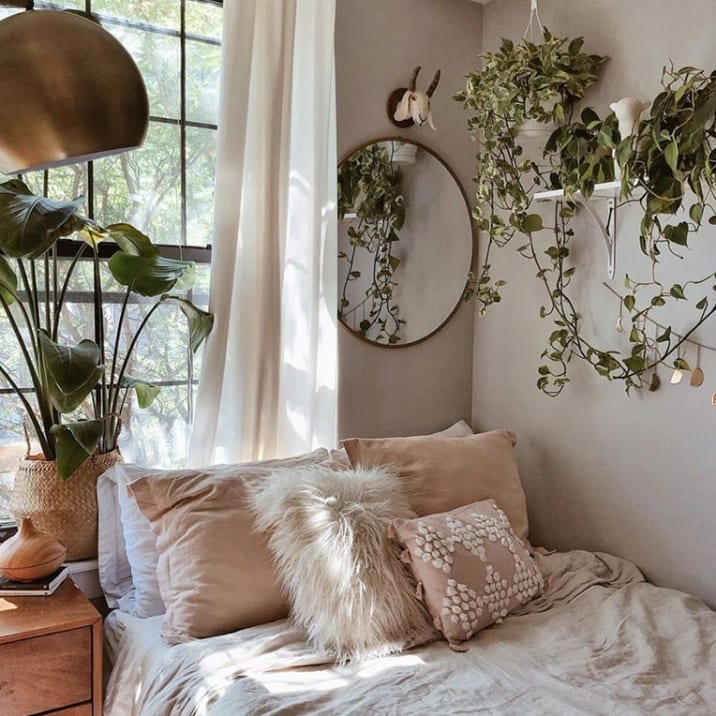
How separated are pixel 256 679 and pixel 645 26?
6.83ft

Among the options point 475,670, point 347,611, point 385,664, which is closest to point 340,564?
point 347,611

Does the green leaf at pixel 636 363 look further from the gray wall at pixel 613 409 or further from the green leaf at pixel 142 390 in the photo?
the green leaf at pixel 142 390

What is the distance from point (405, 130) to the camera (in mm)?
2627

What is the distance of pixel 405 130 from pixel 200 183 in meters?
0.79

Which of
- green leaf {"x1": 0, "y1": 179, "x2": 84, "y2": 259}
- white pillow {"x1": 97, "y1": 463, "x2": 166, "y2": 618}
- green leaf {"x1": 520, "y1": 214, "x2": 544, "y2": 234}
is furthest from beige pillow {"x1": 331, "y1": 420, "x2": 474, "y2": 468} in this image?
green leaf {"x1": 0, "y1": 179, "x2": 84, "y2": 259}

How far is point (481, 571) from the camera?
6.10 feet

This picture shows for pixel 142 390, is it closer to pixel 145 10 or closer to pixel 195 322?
pixel 195 322

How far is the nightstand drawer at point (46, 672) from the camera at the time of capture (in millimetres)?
1598

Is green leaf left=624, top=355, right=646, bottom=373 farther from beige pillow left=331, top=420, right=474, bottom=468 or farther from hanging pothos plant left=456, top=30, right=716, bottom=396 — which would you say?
beige pillow left=331, top=420, right=474, bottom=468

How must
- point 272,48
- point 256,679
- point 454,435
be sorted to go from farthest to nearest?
point 454,435 < point 272,48 < point 256,679

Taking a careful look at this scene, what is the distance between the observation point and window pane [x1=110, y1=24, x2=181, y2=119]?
2197mm

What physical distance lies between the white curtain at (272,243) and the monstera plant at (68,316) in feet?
0.62

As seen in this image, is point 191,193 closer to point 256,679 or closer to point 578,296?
point 578,296

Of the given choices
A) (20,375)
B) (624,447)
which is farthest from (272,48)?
(624,447)
